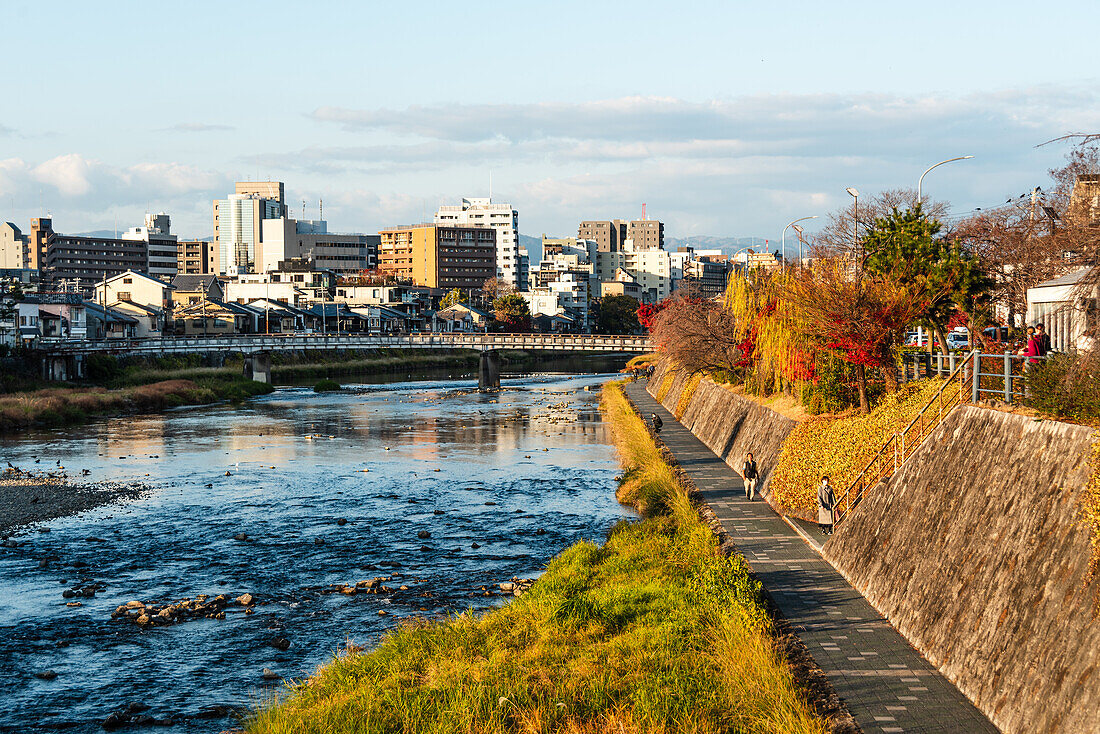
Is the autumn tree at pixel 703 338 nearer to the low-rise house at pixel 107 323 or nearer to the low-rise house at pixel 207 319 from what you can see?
the low-rise house at pixel 107 323

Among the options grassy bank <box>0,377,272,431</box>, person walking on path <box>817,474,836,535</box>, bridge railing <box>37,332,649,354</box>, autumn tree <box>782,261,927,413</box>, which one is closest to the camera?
person walking on path <box>817,474,836,535</box>

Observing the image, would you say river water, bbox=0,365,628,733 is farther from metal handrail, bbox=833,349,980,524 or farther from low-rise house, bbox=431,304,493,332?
low-rise house, bbox=431,304,493,332

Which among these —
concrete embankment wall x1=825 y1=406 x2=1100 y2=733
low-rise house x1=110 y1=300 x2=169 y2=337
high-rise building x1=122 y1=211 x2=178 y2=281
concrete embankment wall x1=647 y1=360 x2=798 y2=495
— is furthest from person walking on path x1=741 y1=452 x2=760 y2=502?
high-rise building x1=122 y1=211 x2=178 y2=281

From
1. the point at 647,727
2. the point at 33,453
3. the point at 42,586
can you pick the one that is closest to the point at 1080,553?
the point at 647,727

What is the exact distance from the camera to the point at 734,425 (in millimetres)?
37750

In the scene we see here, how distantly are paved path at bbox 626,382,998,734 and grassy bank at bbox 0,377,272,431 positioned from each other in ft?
158

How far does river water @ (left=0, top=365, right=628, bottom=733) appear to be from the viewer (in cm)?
1748

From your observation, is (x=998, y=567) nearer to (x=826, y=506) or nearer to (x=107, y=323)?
(x=826, y=506)

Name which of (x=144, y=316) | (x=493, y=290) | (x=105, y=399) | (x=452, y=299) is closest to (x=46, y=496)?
(x=105, y=399)

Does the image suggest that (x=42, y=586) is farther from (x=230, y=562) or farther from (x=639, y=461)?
(x=639, y=461)

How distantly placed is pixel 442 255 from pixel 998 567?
177884mm

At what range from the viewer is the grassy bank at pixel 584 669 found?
1304cm

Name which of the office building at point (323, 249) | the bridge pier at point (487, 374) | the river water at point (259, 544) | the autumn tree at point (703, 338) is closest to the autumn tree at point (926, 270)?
the river water at point (259, 544)

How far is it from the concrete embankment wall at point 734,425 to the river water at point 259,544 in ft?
15.8
